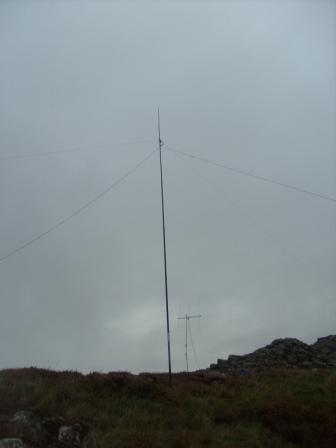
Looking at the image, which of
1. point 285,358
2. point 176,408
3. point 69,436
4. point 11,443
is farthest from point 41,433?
point 285,358

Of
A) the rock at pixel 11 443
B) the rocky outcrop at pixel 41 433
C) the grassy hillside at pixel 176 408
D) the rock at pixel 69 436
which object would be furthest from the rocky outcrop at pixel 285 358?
the rock at pixel 11 443

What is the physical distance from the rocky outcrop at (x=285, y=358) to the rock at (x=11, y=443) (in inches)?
648

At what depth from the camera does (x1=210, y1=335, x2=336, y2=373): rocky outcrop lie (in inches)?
1088

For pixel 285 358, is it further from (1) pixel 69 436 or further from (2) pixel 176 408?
(1) pixel 69 436

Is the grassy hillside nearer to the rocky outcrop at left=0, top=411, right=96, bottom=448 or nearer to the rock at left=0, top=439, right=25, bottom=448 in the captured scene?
the rocky outcrop at left=0, top=411, right=96, bottom=448

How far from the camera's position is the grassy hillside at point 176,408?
43.6ft

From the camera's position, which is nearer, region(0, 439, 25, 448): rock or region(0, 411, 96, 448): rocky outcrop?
region(0, 439, 25, 448): rock

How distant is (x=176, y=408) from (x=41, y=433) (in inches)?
176

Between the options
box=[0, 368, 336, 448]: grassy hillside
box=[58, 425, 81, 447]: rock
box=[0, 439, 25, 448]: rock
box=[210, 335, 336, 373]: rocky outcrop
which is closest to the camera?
box=[0, 439, 25, 448]: rock

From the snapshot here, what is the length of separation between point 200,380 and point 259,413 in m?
4.83

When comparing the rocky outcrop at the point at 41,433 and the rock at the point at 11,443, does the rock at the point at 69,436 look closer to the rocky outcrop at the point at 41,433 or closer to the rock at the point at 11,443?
the rocky outcrop at the point at 41,433

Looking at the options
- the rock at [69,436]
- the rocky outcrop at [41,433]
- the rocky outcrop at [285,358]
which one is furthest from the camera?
the rocky outcrop at [285,358]

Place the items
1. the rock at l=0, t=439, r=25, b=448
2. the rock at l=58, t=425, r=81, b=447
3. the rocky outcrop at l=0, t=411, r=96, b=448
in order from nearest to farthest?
the rock at l=0, t=439, r=25, b=448 → the rocky outcrop at l=0, t=411, r=96, b=448 → the rock at l=58, t=425, r=81, b=447

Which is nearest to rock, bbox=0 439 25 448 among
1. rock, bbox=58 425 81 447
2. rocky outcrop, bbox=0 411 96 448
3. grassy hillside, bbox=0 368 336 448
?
rocky outcrop, bbox=0 411 96 448
